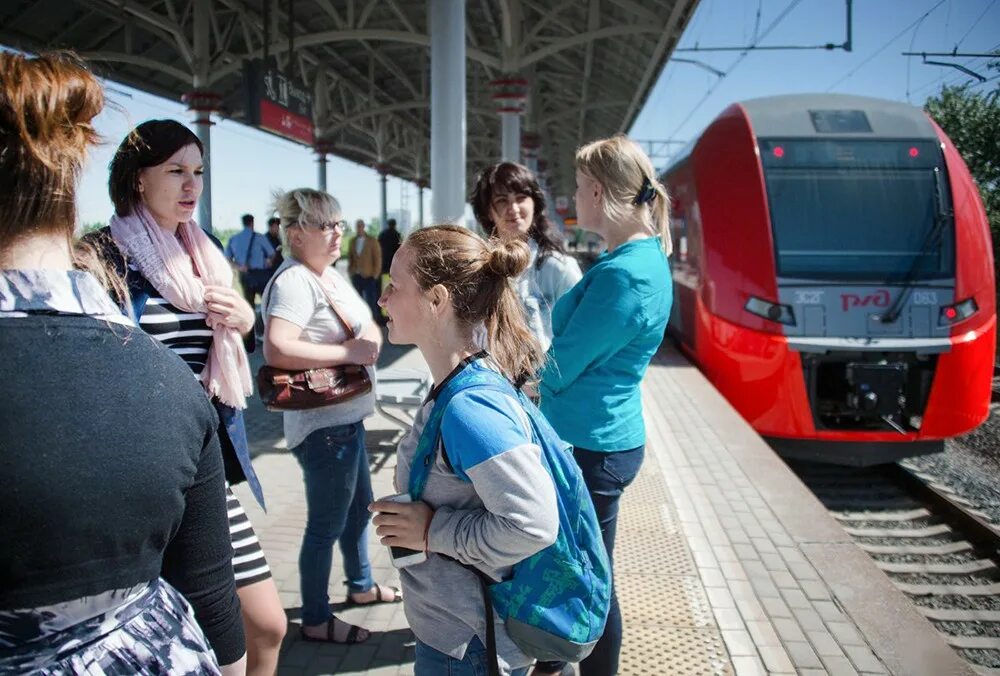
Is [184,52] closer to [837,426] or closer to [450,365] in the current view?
[837,426]

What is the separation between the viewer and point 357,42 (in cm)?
1573

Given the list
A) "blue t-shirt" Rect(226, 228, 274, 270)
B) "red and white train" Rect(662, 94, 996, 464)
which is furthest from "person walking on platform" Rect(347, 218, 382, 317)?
"red and white train" Rect(662, 94, 996, 464)

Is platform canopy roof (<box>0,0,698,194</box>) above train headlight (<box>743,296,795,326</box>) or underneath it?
above

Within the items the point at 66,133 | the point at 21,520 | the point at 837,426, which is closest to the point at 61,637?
the point at 21,520

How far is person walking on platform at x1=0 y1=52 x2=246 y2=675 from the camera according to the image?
0.95 m

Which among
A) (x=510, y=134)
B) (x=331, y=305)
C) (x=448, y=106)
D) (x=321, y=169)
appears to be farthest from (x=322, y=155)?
(x=331, y=305)

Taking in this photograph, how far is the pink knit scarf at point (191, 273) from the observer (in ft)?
6.63

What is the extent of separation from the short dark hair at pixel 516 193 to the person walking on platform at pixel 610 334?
60cm

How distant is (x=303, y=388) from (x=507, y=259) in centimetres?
124

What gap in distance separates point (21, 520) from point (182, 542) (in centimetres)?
33

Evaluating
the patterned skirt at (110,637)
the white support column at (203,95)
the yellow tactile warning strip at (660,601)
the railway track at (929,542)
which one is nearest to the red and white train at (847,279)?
the railway track at (929,542)

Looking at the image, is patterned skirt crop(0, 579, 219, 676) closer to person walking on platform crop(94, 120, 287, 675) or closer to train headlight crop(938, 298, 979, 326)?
person walking on platform crop(94, 120, 287, 675)

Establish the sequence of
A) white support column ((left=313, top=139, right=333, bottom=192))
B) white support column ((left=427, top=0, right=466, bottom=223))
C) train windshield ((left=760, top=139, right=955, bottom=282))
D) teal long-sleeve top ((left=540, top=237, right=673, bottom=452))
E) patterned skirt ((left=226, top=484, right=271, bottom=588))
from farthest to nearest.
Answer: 1. white support column ((left=313, top=139, right=333, bottom=192))
2. white support column ((left=427, top=0, right=466, bottom=223))
3. train windshield ((left=760, top=139, right=955, bottom=282))
4. teal long-sleeve top ((left=540, top=237, right=673, bottom=452))
5. patterned skirt ((left=226, top=484, right=271, bottom=588))

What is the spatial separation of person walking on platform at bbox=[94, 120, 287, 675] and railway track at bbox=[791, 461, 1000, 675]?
11.0ft
